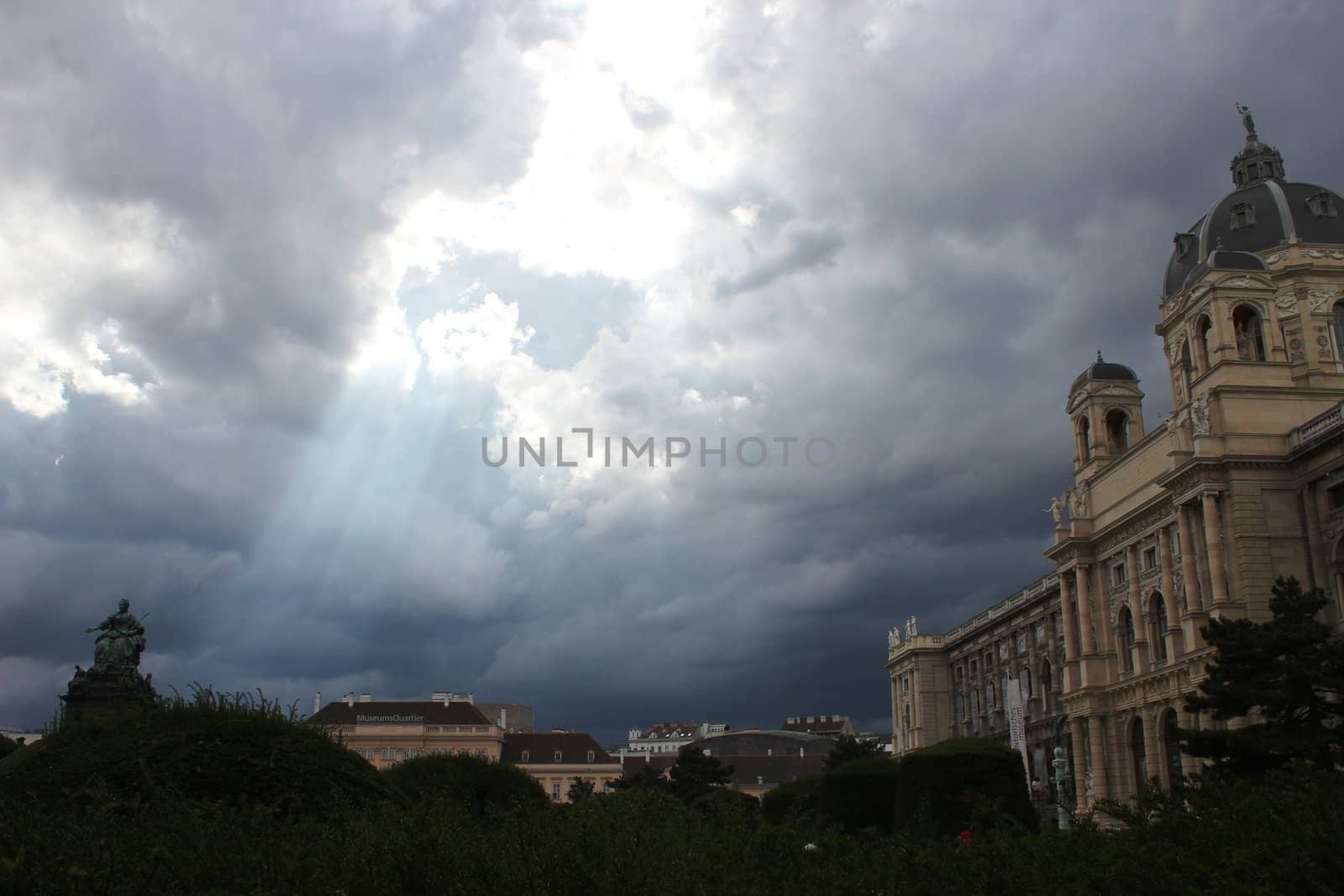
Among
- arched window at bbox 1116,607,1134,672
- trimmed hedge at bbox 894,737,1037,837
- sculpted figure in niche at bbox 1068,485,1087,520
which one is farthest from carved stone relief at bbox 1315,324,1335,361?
trimmed hedge at bbox 894,737,1037,837

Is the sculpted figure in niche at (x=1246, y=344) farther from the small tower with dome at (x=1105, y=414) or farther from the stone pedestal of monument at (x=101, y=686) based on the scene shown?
the stone pedestal of monument at (x=101, y=686)

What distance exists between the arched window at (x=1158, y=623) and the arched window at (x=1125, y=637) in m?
2.59

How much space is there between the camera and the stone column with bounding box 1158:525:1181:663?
5084cm

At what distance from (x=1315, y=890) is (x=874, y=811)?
45.5 m

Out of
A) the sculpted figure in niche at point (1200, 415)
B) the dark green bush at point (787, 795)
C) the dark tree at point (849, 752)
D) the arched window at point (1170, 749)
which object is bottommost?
the dark green bush at point (787, 795)

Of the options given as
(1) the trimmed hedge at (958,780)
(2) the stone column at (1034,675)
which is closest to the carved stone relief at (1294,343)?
(1) the trimmed hedge at (958,780)

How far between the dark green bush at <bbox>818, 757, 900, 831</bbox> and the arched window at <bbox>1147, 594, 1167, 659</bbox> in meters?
13.7

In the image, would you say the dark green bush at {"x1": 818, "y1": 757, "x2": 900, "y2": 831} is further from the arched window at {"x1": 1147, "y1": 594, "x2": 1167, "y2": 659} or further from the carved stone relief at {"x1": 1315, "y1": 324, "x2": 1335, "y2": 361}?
the carved stone relief at {"x1": 1315, "y1": 324, "x2": 1335, "y2": 361}

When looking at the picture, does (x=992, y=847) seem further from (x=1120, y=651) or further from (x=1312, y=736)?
(x=1120, y=651)

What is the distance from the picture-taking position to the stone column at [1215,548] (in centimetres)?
4619

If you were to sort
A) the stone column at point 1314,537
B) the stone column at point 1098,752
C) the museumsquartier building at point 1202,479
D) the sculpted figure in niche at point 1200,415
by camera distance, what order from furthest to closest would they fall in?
1. the stone column at point 1098,752
2. the sculpted figure in niche at point 1200,415
3. the museumsquartier building at point 1202,479
4. the stone column at point 1314,537

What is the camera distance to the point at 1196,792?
640 inches

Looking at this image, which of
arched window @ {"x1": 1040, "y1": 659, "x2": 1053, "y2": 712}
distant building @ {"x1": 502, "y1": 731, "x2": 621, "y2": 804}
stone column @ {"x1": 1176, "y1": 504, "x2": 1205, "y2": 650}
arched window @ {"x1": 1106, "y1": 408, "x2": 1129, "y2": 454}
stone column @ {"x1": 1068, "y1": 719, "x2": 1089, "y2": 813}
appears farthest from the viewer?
distant building @ {"x1": 502, "y1": 731, "x2": 621, "y2": 804}

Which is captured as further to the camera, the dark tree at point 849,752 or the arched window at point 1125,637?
the dark tree at point 849,752
